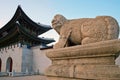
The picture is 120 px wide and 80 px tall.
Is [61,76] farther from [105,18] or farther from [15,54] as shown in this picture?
[15,54]

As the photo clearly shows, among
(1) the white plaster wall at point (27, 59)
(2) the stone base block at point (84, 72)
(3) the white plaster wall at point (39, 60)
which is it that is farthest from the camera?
(1) the white plaster wall at point (27, 59)

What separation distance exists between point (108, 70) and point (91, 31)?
2.14 ft

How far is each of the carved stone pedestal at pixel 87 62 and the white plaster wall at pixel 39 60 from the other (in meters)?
15.5

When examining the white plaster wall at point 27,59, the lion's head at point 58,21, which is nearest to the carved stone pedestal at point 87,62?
the lion's head at point 58,21

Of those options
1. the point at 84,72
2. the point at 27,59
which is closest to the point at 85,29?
the point at 84,72

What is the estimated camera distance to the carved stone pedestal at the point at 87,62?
1.69m

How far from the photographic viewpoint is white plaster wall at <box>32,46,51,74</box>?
17.9m

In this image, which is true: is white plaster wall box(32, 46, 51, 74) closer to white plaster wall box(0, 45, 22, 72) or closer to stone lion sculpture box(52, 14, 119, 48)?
white plaster wall box(0, 45, 22, 72)

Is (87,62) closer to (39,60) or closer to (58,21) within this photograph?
(58,21)

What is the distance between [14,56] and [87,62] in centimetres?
1839

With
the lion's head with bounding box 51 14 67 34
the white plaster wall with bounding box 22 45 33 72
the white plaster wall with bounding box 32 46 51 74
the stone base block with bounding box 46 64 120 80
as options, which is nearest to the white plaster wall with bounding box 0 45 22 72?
the white plaster wall with bounding box 22 45 33 72

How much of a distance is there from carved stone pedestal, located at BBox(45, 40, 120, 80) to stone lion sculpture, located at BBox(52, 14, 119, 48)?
206mm

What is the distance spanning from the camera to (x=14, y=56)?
63.3 feet

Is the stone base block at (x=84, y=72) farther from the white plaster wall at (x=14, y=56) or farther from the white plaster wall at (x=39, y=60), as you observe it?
the white plaster wall at (x=14, y=56)
